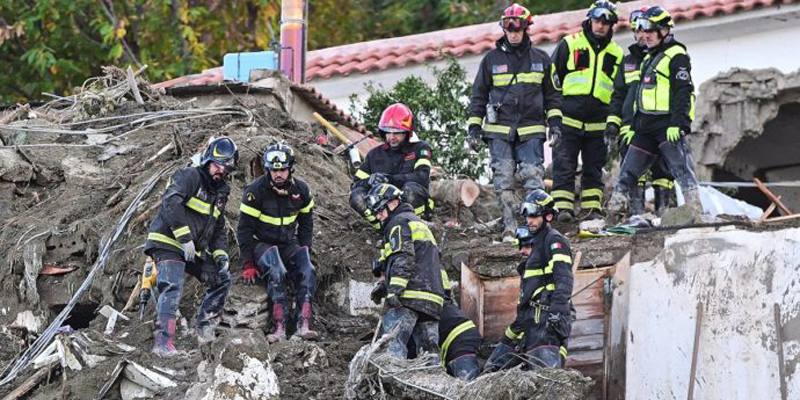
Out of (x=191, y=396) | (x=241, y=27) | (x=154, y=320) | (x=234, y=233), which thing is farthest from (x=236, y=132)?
(x=241, y=27)

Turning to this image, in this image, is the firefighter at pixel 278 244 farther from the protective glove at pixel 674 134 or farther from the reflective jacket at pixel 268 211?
the protective glove at pixel 674 134

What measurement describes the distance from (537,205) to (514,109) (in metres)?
2.57

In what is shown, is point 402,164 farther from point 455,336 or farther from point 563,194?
point 455,336

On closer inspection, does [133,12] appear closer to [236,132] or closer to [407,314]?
[236,132]

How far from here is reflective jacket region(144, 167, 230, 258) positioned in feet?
53.7

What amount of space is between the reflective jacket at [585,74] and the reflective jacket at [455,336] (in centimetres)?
319

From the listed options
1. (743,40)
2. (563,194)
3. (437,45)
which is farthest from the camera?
(437,45)

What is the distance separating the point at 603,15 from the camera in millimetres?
18484

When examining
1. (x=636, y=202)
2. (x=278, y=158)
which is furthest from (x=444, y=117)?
(x=278, y=158)

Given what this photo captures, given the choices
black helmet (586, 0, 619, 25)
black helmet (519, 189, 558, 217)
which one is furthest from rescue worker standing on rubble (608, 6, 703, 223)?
black helmet (519, 189, 558, 217)

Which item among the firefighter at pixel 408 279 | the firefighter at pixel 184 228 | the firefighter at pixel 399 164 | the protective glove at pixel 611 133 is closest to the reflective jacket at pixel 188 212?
the firefighter at pixel 184 228

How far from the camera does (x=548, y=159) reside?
23.8 m

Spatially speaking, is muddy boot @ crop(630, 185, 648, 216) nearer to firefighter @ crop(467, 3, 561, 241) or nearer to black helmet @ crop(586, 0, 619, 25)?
firefighter @ crop(467, 3, 561, 241)

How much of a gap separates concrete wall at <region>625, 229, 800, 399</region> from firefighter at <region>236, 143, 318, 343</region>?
3062 millimetres
